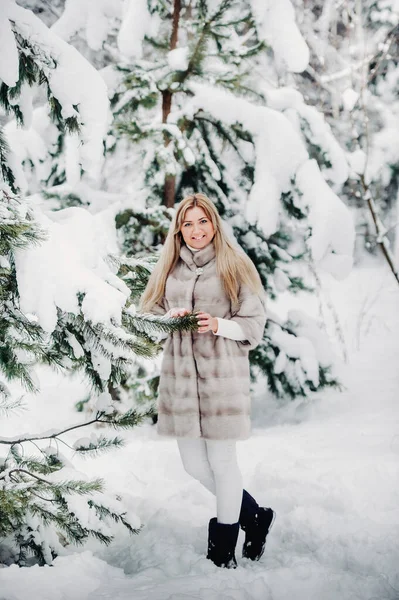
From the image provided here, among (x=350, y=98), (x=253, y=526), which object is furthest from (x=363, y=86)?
(x=253, y=526)

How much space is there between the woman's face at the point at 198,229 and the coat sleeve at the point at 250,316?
321mm

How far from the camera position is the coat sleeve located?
2.28 metres

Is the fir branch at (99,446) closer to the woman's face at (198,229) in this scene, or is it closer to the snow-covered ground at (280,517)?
the snow-covered ground at (280,517)

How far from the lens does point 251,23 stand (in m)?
4.02

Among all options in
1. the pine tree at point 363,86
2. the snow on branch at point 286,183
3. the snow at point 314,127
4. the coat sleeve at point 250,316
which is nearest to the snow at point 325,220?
the snow on branch at point 286,183

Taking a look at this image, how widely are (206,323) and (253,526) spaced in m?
1.22

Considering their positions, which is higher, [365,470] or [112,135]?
[112,135]

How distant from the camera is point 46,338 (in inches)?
67.7

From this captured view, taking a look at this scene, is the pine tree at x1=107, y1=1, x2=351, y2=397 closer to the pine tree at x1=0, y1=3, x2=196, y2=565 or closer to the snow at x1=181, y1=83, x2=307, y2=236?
the snow at x1=181, y1=83, x2=307, y2=236

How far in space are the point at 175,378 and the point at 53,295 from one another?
1.04 meters

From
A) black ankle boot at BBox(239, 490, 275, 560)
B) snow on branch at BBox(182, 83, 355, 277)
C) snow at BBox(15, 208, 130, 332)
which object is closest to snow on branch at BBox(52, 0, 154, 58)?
snow on branch at BBox(182, 83, 355, 277)

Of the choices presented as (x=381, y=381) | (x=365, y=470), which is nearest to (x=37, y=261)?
(x=365, y=470)

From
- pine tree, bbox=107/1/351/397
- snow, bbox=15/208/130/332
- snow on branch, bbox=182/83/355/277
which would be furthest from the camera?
pine tree, bbox=107/1/351/397

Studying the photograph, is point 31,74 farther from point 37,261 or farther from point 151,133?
point 151,133
